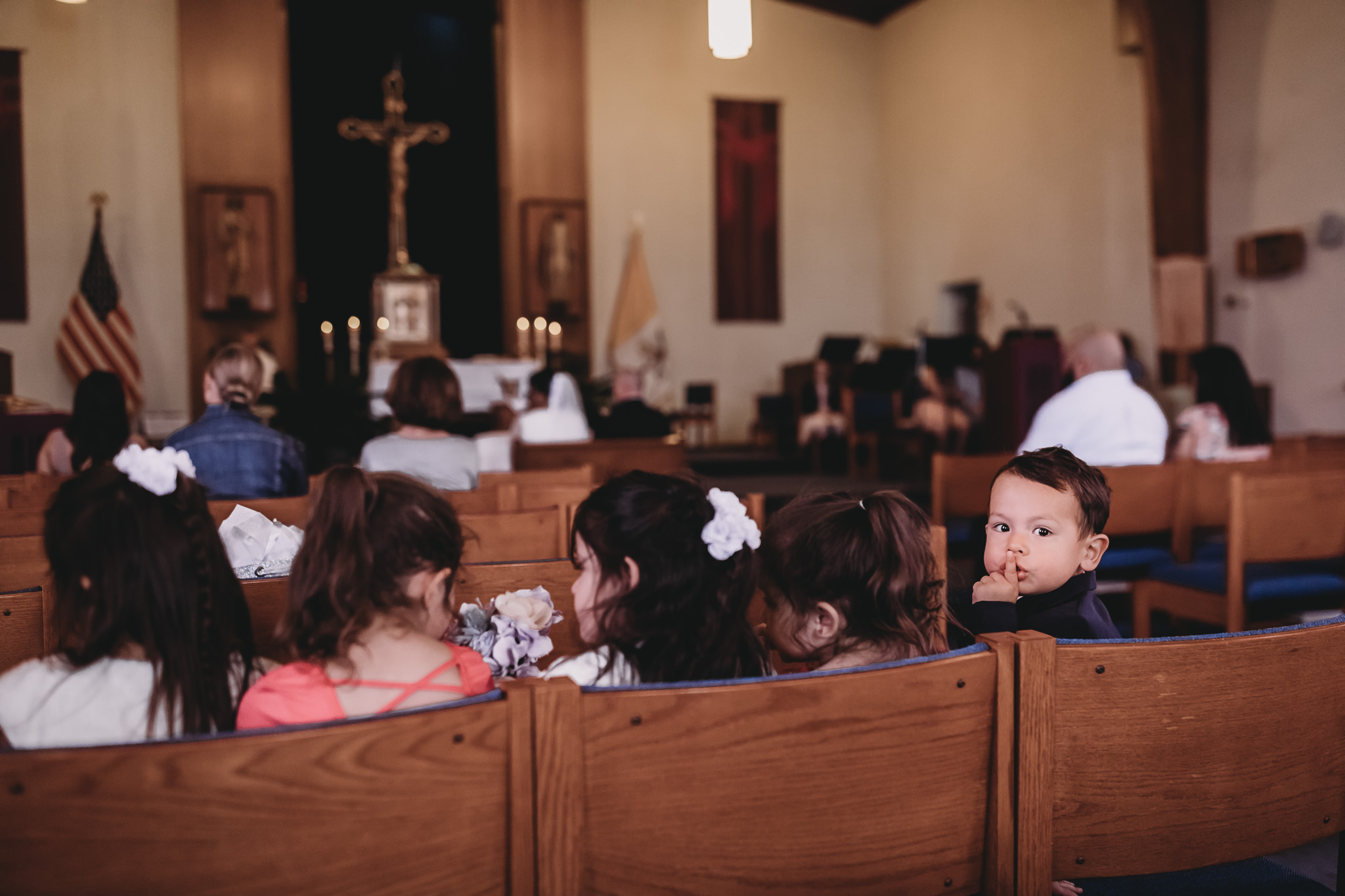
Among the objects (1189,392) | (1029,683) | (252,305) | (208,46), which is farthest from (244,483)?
(208,46)

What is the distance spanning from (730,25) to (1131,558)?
2.27 m

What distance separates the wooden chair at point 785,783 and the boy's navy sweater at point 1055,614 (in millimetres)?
586

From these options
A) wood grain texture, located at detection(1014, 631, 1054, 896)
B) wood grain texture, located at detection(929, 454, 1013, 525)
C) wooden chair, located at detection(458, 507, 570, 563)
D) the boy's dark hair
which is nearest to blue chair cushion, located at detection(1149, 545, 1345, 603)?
wood grain texture, located at detection(929, 454, 1013, 525)

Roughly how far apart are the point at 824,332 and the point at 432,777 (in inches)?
454

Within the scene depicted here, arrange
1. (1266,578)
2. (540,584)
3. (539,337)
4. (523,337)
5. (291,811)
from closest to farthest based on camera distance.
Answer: (291,811), (540,584), (1266,578), (523,337), (539,337)

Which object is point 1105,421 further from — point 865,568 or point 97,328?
point 97,328

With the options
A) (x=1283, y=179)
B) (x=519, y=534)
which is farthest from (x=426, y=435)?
(x=1283, y=179)

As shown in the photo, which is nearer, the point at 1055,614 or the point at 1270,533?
the point at 1055,614

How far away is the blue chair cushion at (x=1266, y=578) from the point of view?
→ 10.1 feet

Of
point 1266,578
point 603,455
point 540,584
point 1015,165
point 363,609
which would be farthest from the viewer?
point 1015,165

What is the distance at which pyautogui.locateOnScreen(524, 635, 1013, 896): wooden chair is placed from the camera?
932 millimetres

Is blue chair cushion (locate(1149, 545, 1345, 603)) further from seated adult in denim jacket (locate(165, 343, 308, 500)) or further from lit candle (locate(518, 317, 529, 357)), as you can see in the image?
lit candle (locate(518, 317, 529, 357))

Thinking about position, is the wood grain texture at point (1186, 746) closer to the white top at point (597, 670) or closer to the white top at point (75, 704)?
the white top at point (597, 670)

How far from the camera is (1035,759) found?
3.50 feet
